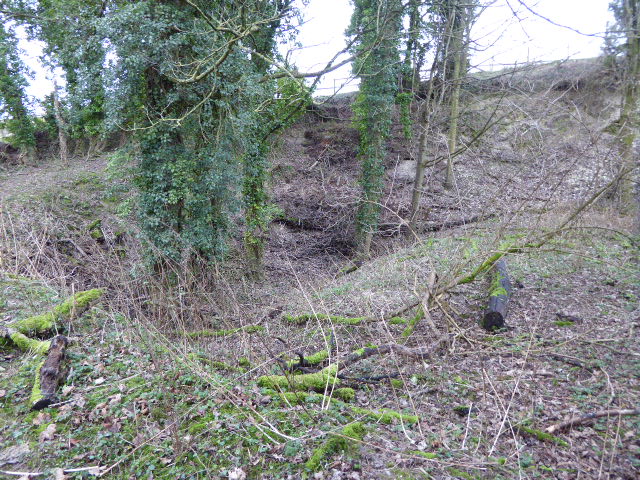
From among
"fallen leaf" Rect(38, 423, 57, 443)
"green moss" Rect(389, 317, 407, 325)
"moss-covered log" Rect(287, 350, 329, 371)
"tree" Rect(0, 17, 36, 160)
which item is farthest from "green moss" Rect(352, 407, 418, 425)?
"tree" Rect(0, 17, 36, 160)

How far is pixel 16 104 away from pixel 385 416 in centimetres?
2274

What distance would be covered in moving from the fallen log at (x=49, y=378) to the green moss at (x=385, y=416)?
120 inches

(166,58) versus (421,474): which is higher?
(166,58)

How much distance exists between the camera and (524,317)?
624 cm

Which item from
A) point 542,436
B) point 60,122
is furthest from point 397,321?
point 60,122

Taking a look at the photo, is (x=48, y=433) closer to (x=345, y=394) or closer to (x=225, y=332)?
(x=225, y=332)

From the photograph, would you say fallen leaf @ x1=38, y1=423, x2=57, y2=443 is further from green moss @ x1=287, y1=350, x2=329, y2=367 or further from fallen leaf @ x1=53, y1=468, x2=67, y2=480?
green moss @ x1=287, y1=350, x2=329, y2=367

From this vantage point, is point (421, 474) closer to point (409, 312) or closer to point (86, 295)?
point (409, 312)

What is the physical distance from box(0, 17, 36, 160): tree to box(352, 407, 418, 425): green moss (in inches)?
824

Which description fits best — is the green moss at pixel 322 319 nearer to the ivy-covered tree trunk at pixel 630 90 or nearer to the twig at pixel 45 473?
the twig at pixel 45 473

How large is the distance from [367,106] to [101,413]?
14.3 metres

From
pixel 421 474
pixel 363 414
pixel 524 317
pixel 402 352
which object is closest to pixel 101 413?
pixel 363 414

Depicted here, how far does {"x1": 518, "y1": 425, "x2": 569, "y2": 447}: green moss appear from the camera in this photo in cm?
370

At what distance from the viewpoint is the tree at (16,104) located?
18.1 meters
